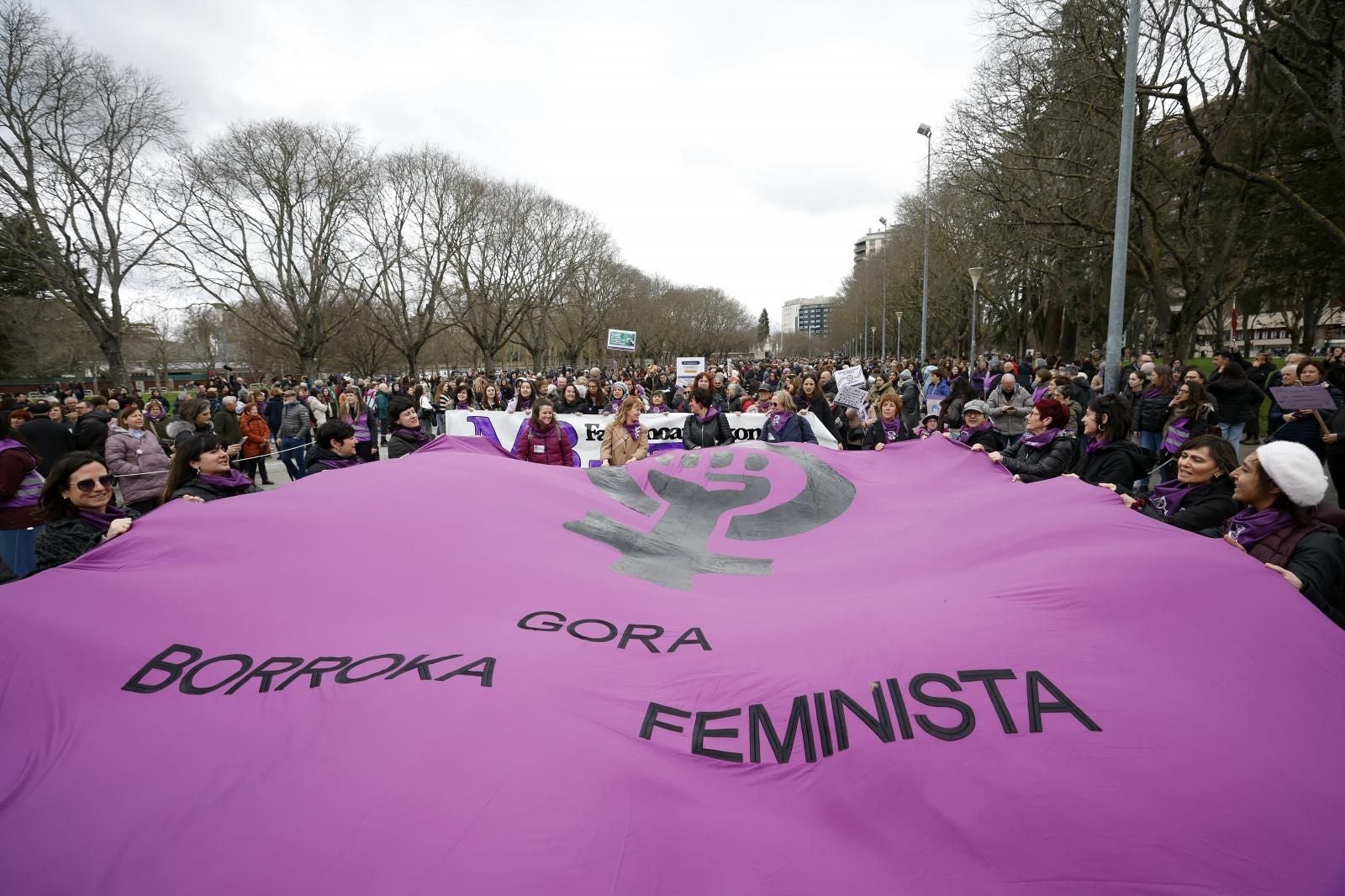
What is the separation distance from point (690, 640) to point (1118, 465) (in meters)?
4.09

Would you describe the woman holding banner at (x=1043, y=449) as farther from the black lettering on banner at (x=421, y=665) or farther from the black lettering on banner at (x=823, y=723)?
the black lettering on banner at (x=421, y=665)

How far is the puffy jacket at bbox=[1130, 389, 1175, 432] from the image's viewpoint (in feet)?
34.8

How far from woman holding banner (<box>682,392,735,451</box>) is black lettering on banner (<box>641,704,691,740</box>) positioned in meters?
6.02

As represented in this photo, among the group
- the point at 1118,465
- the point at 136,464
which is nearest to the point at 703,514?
the point at 1118,465

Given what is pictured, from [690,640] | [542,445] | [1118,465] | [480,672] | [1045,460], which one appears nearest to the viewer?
[480,672]

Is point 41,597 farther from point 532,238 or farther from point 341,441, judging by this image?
point 532,238

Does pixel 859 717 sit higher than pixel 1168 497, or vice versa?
pixel 1168 497

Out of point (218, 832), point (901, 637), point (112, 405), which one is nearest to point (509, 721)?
point (218, 832)

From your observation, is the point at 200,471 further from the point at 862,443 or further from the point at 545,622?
the point at 862,443

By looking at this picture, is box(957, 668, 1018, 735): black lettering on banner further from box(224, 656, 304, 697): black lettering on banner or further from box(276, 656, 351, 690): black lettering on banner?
box(224, 656, 304, 697): black lettering on banner

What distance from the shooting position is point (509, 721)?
247 cm

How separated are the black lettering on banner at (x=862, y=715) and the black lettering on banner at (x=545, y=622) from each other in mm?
1316

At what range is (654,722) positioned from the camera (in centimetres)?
259

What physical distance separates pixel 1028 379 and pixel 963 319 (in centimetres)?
3316
